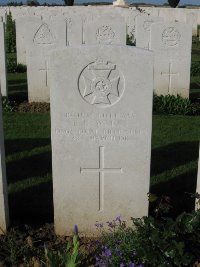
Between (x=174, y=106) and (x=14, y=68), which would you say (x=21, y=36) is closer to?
(x=14, y=68)

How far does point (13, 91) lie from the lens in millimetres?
10062

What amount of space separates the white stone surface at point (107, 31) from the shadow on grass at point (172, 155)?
3155 mm

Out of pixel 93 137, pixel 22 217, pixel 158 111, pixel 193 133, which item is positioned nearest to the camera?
pixel 93 137

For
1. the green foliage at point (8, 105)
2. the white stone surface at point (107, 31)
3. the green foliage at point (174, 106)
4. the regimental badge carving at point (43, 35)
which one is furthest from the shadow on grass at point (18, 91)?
the green foliage at point (174, 106)

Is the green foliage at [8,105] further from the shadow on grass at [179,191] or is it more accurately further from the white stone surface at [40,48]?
the shadow on grass at [179,191]

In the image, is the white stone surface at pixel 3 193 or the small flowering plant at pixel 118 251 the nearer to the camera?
the small flowering plant at pixel 118 251

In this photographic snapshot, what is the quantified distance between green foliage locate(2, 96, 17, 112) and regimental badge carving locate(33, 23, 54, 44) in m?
1.29

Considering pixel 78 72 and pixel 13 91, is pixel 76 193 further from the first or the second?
pixel 13 91

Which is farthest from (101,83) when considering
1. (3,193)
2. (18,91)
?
(18,91)

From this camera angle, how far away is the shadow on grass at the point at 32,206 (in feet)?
14.0

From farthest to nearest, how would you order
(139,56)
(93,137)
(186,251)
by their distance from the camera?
(93,137)
(139,56)
(186,251)

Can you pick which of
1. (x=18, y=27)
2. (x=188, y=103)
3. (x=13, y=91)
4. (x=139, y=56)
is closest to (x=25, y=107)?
(x=13, y=91)

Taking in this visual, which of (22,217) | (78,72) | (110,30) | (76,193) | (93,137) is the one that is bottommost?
(22,217)

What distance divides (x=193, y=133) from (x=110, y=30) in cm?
305
